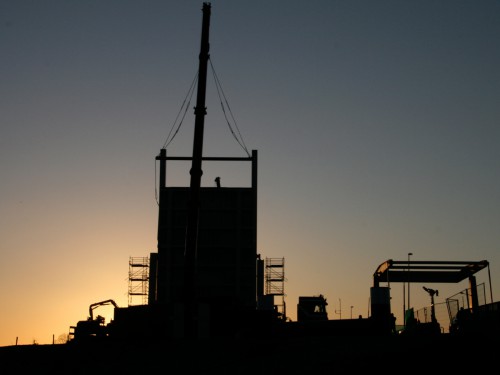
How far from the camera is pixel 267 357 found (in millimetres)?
20344

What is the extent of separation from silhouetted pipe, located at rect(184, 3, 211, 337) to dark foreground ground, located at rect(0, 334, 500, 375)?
24.7 feet

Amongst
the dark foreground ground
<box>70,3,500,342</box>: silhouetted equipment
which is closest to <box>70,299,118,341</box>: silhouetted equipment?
<box>70,3,500,342</box>: silhouetted equipment

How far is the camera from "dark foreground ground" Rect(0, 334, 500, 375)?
18.1m

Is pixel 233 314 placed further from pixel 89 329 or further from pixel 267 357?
pixel 267 357

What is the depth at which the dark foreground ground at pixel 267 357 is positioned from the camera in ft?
59.3

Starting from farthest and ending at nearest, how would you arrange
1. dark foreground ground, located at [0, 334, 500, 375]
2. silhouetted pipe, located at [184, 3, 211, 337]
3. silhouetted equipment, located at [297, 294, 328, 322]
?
silhouetted equipment, located at [297, 294, 328, 322] < silhouetted pipe, located at [184, 3, 211, 337] < dark foreground ground, located at [0, 334, 500, 375]

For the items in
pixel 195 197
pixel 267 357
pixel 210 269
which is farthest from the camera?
pixel 210 269

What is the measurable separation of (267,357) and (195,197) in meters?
13.7

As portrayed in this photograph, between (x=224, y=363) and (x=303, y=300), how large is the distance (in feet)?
83.4

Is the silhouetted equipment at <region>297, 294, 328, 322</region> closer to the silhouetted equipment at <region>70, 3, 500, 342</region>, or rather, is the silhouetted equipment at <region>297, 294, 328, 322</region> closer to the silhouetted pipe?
the silhouetted equipment at <region>70, 3, 500, 342</region>

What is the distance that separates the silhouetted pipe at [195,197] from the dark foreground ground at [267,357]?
7541mm

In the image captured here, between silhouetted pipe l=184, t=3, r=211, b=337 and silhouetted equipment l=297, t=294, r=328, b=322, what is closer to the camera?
silhouetted pipe l=184, t=3, r=211, b=337

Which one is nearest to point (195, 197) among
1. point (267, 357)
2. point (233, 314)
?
point (233, 314)

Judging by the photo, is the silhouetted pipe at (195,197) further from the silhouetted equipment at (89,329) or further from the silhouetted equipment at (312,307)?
the silhouetted equipment at (312,307)
